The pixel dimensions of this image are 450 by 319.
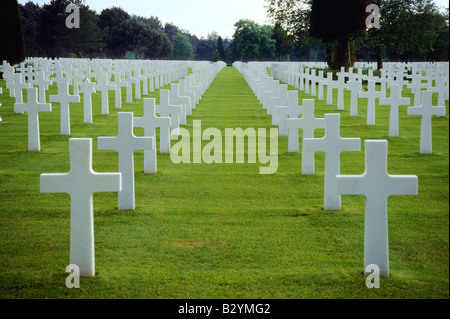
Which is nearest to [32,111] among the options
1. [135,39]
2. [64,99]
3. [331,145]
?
[64,99]

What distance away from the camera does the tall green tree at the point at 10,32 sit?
123 ft

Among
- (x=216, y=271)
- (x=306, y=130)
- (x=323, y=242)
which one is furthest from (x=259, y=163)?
(x=216, y=271)

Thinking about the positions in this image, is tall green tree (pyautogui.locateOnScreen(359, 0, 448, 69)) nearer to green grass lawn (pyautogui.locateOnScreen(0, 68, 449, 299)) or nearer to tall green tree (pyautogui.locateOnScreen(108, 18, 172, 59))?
green grass lawn (pyautogui.locateOnScreen(0, 68, 449, 299))

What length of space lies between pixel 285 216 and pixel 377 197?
2327 mm

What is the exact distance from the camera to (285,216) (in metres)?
7.21

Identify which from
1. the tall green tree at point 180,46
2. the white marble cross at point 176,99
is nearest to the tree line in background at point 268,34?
the tall green tree at point 180,46

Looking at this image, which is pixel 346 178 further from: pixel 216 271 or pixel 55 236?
pixel 55 236

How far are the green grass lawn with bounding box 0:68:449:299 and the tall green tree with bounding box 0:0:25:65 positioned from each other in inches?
1144

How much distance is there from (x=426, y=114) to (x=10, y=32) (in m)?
31.9

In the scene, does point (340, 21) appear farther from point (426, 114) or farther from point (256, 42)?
point (256, 42)

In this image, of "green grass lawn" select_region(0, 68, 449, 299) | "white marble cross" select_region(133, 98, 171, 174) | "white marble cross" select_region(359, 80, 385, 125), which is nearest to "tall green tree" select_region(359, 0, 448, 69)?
"white marble cross" select_region(359, 80, 385, 125)

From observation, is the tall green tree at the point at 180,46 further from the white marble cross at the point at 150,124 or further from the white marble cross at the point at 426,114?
the white marble cross at the point at 150,124

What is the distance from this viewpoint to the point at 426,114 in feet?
36.0

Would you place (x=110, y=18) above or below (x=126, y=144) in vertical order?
above
